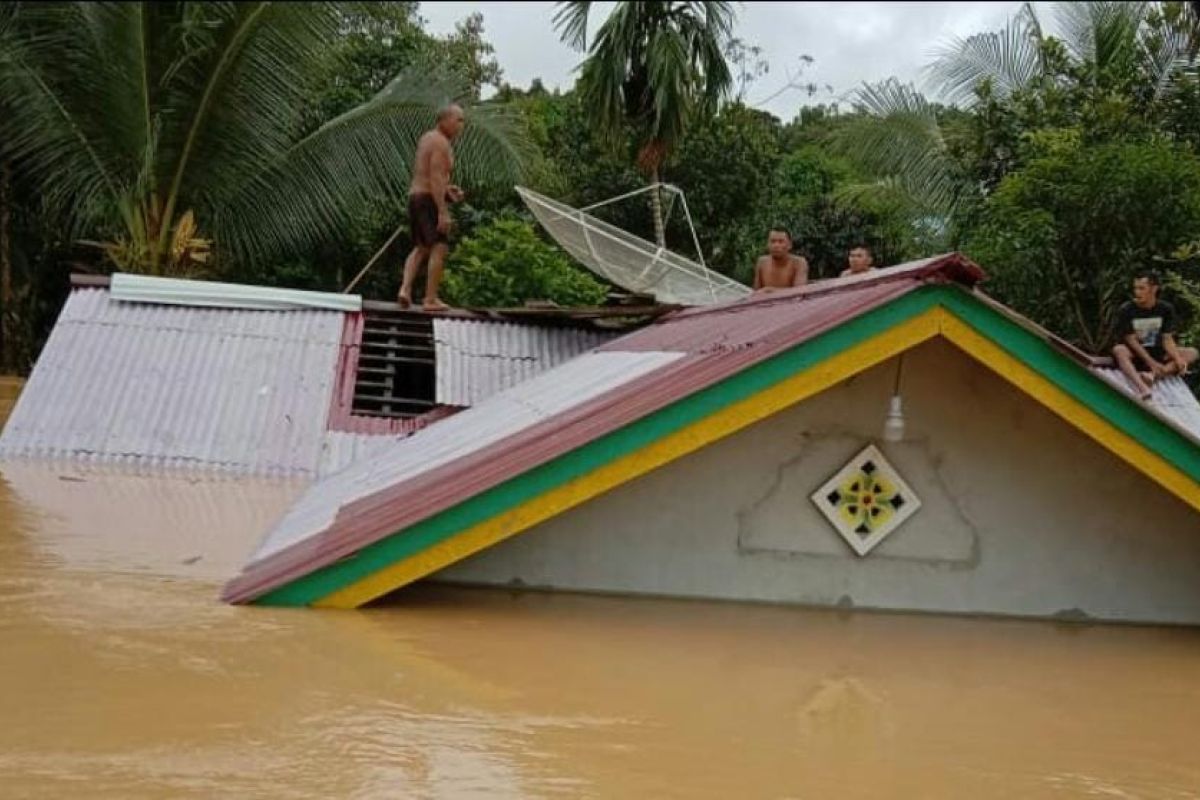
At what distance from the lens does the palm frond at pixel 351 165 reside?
14.4 m

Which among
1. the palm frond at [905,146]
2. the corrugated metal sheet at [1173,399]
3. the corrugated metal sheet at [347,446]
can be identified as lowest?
the corrugated metal sheet at [347,446]

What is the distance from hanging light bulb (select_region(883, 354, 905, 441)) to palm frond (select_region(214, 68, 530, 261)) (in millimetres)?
9786

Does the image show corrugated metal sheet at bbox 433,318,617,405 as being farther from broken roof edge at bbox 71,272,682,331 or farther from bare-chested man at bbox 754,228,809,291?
bare-chested man at bbox 754,228,809,291

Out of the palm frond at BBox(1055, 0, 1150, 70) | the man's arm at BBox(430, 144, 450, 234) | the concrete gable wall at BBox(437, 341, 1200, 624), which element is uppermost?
the palm frond at BBox(1055, 0, 1150, 70)

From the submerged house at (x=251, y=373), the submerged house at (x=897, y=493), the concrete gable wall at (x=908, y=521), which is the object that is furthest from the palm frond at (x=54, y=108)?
the concrete gable wall at (x=908, y=521)

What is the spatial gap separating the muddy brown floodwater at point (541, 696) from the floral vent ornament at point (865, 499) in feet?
1.12

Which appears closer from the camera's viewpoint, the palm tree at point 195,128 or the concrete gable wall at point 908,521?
the concrete gable wall at point 908,521

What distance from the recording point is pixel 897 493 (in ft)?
18.2

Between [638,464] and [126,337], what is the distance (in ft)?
19.2

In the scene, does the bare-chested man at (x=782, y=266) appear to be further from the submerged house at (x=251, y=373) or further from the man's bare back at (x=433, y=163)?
the man's bare back at (x=433, y=163)

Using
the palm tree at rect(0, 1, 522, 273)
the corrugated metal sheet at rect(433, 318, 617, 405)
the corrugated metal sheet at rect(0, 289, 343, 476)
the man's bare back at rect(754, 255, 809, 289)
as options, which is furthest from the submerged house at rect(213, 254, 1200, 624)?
the palm tree at rect(0, 1, 522, 273)

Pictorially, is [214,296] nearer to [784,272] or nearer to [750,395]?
[784,272]

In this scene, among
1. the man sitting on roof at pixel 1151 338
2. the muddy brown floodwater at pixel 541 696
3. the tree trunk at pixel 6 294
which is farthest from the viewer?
the tree trunk at pixel 6 294

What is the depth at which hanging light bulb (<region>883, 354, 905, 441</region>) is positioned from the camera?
17.2 feet
